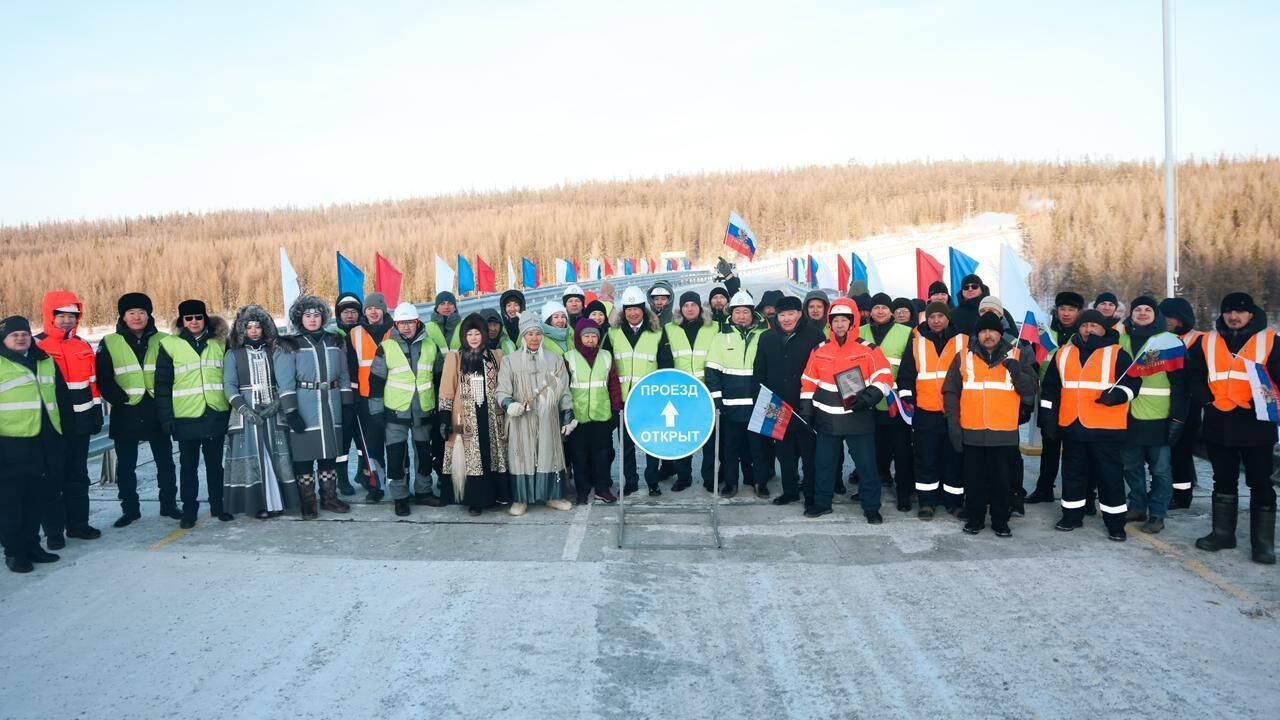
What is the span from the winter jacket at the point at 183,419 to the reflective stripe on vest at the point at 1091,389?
687 cm

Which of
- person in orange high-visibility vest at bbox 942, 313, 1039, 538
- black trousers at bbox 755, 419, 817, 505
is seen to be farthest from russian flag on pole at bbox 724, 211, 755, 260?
person in orange high-visibility vest at bbox 942, 313, 1039, 538

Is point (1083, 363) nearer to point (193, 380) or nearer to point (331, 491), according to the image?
point (331, 491)

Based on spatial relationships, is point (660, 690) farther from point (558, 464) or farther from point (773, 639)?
point (558, 464)

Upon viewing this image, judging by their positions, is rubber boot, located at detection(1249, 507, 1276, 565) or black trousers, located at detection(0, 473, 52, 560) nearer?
rubber boot, located at detection(1249, 507, 1276, 565)

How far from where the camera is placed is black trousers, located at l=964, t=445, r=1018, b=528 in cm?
696

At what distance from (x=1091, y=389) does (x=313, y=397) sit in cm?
627

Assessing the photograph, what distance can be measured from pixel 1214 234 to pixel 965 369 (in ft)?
66.8

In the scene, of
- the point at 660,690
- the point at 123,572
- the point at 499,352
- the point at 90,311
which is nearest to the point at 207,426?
the point at 123,572

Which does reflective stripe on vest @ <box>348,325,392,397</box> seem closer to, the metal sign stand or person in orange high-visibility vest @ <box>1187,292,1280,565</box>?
the metal sign stand

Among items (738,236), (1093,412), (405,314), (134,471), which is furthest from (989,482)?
(738,236)

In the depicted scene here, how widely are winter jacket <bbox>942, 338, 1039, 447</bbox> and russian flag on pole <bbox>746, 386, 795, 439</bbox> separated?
1363 mm

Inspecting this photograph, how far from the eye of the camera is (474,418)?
777cm

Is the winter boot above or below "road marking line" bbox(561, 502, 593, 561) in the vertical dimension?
above

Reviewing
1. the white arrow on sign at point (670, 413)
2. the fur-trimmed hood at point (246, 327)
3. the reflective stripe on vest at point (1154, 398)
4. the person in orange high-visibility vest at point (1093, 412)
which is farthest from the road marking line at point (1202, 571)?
the fur-trimmed hood at point (246, 327)
